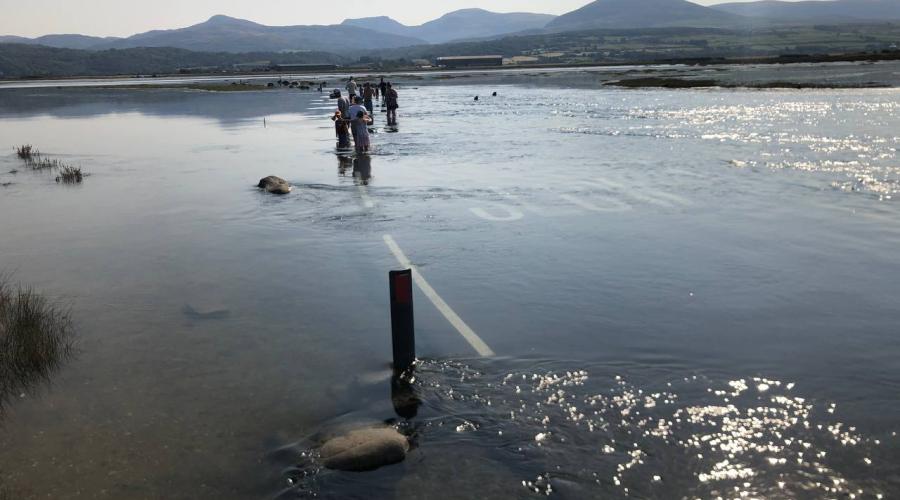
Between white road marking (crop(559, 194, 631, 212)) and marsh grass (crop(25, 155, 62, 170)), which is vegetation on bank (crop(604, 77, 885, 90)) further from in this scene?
marsh grass (crop(25, 155, 62, 170))

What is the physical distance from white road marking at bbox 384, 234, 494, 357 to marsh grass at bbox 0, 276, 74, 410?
418 centimetres

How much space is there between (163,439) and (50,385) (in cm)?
197

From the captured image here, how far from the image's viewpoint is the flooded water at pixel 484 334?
552 cm

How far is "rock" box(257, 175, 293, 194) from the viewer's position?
1755 centimetres

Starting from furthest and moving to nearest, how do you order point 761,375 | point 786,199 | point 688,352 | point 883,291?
1. point 786,199
2. point 883,291
3. point 688,352
4. point 761,375

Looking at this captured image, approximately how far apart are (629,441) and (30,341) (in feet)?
21.2

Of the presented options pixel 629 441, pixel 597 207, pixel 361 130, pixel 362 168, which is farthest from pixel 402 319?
pixel 361 130

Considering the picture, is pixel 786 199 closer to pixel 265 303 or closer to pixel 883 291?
pixel 883 291

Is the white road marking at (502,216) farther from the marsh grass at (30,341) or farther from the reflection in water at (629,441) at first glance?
the marsh grass at (30,341)

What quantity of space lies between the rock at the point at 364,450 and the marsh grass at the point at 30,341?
339cm

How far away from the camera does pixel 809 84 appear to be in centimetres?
6256

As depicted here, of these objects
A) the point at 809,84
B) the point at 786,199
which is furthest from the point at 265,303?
the point at 809,84

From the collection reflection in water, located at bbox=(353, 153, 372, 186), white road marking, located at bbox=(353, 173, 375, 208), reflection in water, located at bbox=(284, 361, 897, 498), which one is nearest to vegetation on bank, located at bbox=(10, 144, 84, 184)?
reflection in water, located at bbox=(353, 153, 372, 186)

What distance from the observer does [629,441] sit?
18.8 ft
